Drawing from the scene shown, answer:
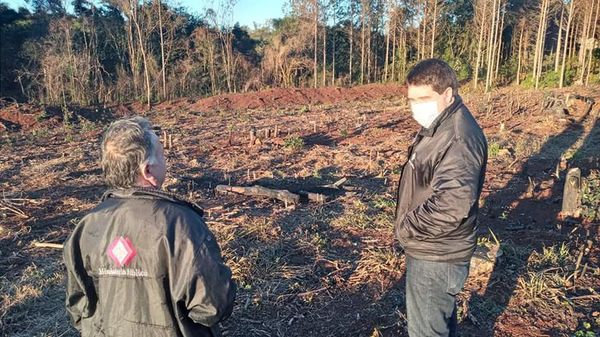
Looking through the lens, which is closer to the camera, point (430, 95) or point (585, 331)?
point (430, 95)

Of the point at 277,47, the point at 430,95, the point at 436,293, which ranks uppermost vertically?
the point at 277,47

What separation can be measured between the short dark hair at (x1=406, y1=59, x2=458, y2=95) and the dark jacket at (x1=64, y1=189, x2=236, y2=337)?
1266 millimetres

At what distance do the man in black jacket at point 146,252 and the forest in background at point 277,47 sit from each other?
17.9 m

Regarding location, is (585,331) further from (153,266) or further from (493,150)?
(493,150)

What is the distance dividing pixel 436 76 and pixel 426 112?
21cm

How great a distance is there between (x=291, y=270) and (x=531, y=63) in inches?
1040

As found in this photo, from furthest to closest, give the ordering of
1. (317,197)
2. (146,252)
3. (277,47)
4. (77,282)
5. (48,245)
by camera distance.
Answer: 1. (277,47)
2. (317,197)
3. (48,245)
4. (77,282)
5. (146,252)

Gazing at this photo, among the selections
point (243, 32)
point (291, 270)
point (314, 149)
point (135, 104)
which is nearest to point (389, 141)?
point (314, 149)

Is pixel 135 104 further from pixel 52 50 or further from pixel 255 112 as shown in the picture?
pixel 255 112

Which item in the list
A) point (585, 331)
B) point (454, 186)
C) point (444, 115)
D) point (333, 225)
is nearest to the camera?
point (454, 186)

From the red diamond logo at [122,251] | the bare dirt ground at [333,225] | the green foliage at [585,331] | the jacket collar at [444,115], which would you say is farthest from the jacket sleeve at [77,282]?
the green foliage at [585,331]

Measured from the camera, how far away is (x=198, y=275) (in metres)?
1.61

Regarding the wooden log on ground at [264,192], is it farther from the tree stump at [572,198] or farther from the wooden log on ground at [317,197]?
the tree stump at [572,198]

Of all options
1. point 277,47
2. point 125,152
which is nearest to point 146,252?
point 125,152
